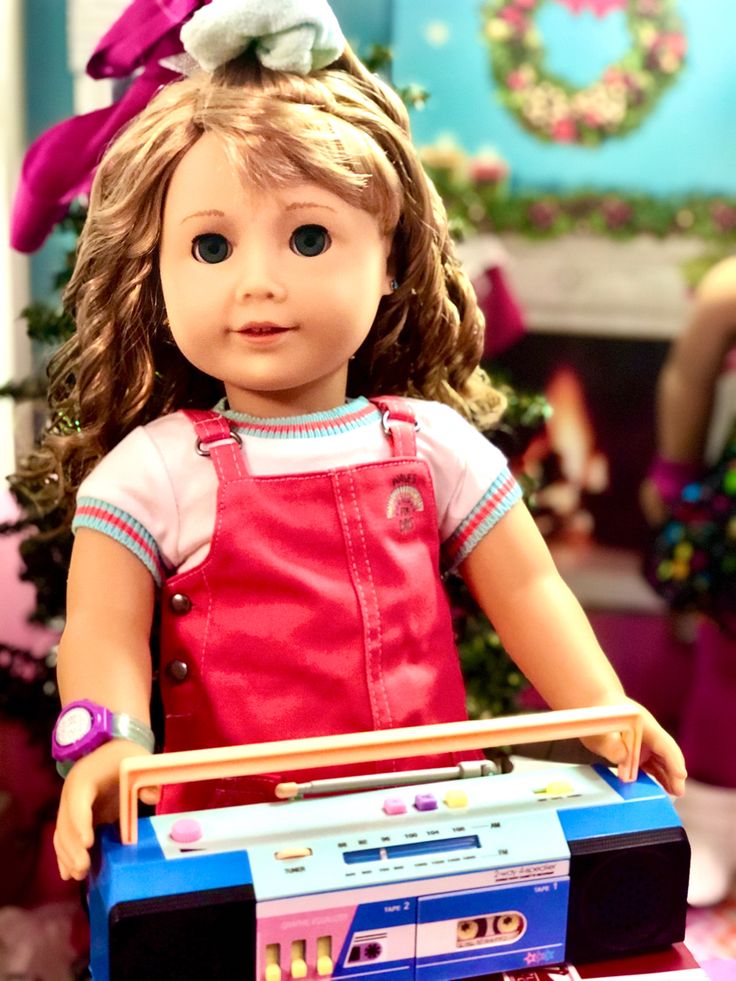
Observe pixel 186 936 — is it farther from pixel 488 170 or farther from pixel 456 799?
pixel 488 170

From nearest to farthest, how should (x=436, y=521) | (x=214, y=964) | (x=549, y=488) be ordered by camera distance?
(x=214, y=964), (x=436, y=521), (x=549, y=488)

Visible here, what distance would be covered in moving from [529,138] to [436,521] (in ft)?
4.91

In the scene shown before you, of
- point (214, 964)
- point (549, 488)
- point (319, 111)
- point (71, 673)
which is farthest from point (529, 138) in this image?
point (214, 964)

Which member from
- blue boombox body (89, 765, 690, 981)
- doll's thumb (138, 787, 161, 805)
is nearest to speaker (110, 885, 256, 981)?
blue boombox body (89, 765, 690, 981)

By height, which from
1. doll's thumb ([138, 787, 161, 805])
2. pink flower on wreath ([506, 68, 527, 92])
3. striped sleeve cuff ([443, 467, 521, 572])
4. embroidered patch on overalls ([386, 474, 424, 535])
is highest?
pink flower on wreath ([506, 68, 527, 92])

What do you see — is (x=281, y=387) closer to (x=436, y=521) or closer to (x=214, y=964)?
(x=436, y=521)

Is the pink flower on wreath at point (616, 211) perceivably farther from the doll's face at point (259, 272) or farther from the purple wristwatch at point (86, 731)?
the purple wristwatch at point (86, 731)

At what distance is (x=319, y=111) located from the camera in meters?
0.81

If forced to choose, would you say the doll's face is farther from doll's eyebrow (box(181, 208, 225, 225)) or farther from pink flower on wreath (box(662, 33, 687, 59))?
pink flower on wreath (box(662, 33, 687, 59))

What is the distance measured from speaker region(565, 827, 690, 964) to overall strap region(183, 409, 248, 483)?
1.15 ft

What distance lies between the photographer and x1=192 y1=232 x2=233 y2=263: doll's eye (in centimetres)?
81

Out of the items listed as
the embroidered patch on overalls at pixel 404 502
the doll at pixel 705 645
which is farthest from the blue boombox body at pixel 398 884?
the doll at pixel 705 645

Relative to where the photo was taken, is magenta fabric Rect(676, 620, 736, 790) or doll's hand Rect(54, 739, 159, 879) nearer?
doll's hand Rect(54, 739, 159, 879)

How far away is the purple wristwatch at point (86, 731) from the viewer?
72cm
